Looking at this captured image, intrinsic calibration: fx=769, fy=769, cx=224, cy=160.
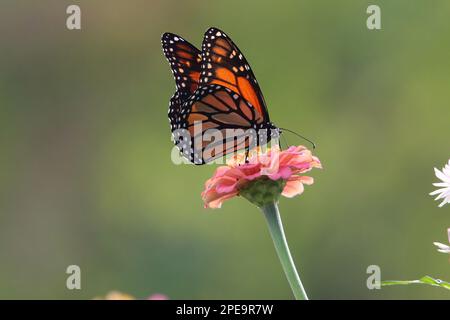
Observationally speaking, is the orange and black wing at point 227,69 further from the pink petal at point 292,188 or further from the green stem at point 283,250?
the green stem at point 283,250

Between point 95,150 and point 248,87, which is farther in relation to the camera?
point 95,150

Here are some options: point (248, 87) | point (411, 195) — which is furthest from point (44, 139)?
point (248, 87)

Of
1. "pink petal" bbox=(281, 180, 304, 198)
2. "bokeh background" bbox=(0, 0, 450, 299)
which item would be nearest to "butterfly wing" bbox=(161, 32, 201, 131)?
"pink petal" bbox=(281, 180, 304, 198)

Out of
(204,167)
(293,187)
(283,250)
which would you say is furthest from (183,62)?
(204,167)

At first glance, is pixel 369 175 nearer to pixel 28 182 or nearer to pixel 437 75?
pixel 437 75

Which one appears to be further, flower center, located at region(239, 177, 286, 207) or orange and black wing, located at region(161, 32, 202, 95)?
orange and black wing, located at region(161, 32, 202, 95)

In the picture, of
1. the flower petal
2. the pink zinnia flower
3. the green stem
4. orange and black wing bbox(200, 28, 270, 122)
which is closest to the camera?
the green stem

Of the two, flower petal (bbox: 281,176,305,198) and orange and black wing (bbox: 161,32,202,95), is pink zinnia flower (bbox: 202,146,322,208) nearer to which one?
flower petal (bbox: 281,176,305,198)
